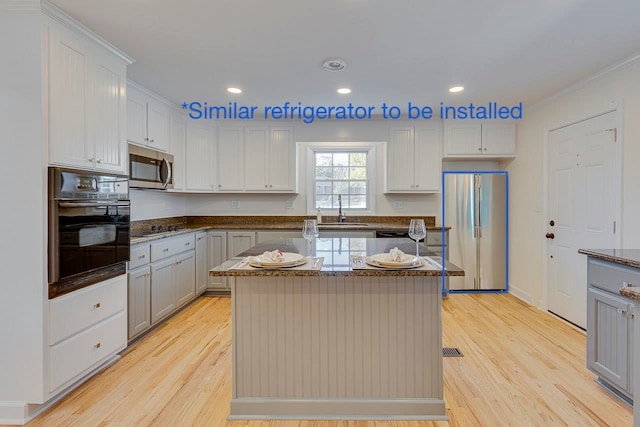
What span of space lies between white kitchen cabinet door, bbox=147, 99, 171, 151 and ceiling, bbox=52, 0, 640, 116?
24cm

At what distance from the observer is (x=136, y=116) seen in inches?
131

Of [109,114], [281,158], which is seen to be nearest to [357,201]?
[281,158]

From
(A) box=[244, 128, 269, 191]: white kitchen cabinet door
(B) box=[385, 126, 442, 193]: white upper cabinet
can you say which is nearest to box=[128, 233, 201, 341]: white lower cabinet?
(A) box=[244, 128, 269, 191]: white kitchen cabinet door

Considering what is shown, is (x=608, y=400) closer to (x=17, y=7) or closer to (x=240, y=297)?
(x=240, y=297)

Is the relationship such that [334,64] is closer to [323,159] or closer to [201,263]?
[323,159]

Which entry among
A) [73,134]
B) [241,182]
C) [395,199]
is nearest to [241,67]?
[73,134]

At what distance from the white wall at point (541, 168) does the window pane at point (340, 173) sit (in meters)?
2.16

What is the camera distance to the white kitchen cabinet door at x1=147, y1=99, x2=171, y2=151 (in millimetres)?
3564

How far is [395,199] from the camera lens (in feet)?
16.0

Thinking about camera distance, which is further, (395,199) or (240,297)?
(395,199)

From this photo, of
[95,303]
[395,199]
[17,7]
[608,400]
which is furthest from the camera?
[395,199]

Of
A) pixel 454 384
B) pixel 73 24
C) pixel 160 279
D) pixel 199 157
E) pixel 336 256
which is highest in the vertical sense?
pixel 73 24

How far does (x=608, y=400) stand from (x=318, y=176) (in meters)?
3.80

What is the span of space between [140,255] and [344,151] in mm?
3029
